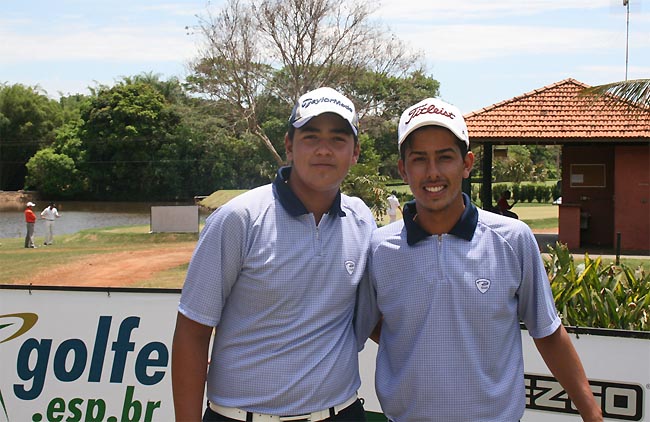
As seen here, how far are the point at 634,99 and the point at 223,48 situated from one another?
Answer: 2411 cm

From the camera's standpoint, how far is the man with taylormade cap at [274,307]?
8.61 ft

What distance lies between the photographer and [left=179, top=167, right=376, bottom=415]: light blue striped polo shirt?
2621mm

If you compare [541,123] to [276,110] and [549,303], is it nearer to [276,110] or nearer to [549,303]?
[549,303]

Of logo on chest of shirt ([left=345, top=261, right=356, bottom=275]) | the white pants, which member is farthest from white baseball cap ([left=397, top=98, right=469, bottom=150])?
the white pants

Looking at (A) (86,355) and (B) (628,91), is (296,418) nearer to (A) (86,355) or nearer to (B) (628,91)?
(A) (86,355)

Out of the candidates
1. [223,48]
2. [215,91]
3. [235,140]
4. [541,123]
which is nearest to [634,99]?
[541,123]

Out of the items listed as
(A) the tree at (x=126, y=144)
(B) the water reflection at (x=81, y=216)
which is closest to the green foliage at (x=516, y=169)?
(B) the water reflection at (x=81, y=216)

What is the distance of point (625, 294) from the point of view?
5.06 meters

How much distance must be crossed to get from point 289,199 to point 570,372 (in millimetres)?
1149

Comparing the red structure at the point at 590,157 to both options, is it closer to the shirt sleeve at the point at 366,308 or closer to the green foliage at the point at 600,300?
the green foliage at the point at 600,300

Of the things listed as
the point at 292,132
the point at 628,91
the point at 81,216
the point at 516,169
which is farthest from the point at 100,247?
the point at 516,169

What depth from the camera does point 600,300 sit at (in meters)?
4.89

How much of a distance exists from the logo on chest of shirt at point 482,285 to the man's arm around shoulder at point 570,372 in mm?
382

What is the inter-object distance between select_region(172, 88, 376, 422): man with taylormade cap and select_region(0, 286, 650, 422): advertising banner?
5.78 ft
